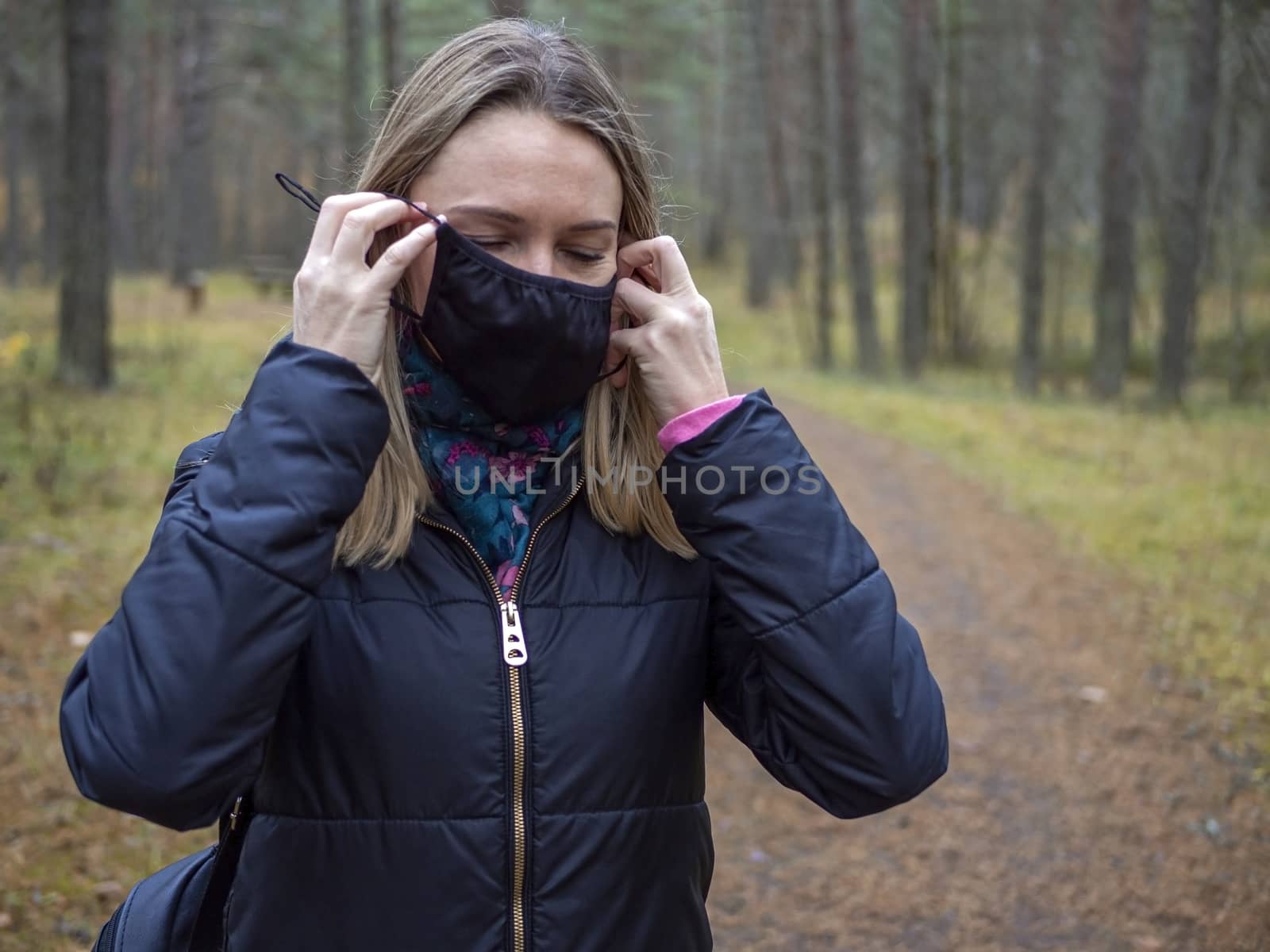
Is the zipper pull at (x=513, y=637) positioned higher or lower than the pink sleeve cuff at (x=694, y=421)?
lower

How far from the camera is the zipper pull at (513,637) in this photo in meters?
1.88

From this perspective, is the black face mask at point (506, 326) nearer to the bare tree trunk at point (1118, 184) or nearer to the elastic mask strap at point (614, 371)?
the elastic mask strap at point (614, 371)

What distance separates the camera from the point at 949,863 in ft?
15.6

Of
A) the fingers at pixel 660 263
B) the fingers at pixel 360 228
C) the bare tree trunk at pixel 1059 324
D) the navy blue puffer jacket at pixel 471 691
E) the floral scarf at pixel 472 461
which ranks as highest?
the fingers at pixel 360 228

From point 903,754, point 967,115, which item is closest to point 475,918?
point 903,754

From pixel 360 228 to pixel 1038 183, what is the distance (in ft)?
59.6

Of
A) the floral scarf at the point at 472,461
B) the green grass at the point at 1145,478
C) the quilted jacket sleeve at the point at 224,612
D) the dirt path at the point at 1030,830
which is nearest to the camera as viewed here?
the quilted jacket sleeve at the point at 224,612

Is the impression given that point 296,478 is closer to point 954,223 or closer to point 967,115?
point 954,223

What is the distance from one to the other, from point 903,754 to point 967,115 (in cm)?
2469

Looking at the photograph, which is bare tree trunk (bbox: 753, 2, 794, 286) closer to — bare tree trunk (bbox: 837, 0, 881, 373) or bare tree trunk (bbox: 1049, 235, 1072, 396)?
bare tree trunk (bbox: 837, 0, 881, 373)

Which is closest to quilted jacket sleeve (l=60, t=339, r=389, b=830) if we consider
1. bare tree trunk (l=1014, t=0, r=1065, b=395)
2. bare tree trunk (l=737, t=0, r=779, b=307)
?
bare tree trunk (l=1014, t=0, r=1065, b=395)

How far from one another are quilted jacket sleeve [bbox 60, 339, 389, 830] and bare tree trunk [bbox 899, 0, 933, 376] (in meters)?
19.3

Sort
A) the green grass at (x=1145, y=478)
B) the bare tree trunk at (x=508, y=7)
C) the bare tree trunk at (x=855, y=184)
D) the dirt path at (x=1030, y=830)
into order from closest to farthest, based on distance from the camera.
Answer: the dirt path at (x=1030, y=830)
the green grass at (x=1145, y=478)
the bare tree trunk at (x=508, y=7)
the bare tree trunk at (x=855, y=184)

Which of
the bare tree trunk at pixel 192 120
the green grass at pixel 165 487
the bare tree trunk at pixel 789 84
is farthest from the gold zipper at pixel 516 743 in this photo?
the bare tree trunk at pixel 192 120
